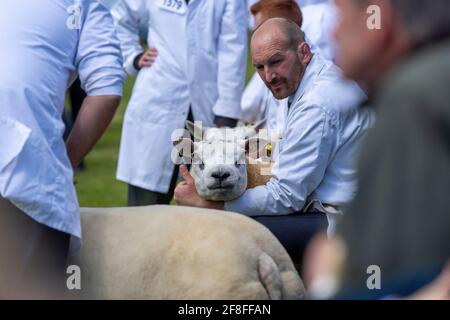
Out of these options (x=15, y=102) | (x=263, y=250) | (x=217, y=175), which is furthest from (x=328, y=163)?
(x=15, y=102)

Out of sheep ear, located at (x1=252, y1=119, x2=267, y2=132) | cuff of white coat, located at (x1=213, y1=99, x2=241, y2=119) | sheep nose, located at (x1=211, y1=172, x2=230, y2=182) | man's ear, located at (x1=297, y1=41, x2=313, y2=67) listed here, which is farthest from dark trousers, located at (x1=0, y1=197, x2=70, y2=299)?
cuff of white coat, located at (x1=213, y1=99, x2=241, y2=119)

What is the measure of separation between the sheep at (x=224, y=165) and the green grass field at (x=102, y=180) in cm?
407

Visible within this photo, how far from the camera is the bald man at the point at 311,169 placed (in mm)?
4352

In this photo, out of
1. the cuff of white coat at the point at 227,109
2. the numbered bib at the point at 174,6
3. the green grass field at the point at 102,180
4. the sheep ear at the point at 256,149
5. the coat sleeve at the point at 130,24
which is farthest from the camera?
the green grass field at the point at 102,180

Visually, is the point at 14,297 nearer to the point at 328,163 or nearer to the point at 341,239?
the point at 328,163

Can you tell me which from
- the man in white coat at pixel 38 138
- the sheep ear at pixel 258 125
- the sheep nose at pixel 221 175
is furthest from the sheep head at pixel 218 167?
the man in white coat at pixel 38 138

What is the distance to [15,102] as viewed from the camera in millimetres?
3354

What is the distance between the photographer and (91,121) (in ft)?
12.2

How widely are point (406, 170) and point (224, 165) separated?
2.95 meters

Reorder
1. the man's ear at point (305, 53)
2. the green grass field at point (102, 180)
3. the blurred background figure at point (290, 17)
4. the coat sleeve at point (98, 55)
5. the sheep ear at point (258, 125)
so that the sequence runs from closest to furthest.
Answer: the coat sleeve at point (98, 55) < the man's ear at point (305, 53) < the sheep ear at point (258, 125) < the blurred background figure at point (290, 17) < the green grass field at point (102, 180)

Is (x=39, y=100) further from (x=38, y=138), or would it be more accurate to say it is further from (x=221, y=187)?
(x=221, y=187)

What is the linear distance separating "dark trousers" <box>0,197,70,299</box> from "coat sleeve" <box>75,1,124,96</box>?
58cm

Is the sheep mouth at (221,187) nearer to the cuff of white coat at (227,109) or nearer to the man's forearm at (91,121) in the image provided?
the man's forearm at (91,121)

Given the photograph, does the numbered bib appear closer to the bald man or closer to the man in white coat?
the bald man
